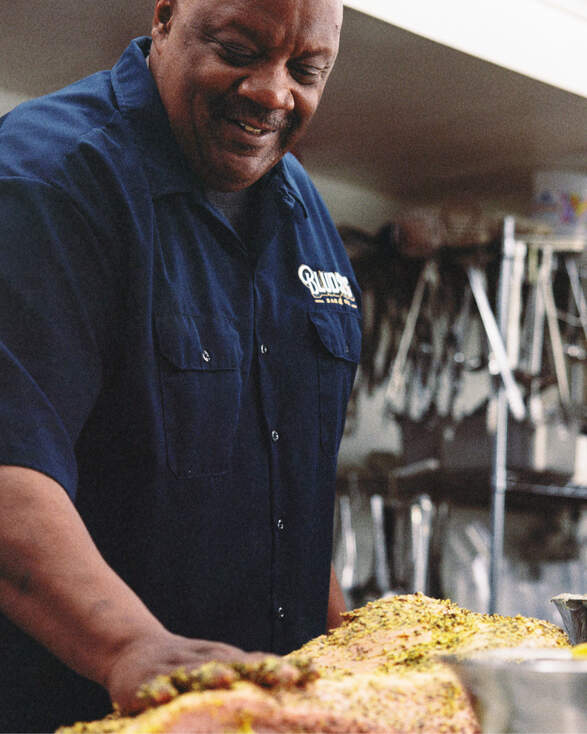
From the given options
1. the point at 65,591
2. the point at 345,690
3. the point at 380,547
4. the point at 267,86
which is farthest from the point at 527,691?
the point at 380,547

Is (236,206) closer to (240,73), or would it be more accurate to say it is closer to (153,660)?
(240,73)

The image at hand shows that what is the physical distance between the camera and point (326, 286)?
1468mm

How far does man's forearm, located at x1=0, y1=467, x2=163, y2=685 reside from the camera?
0.80 metres

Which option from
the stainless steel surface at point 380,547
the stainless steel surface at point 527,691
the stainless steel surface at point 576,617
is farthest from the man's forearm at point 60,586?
the stainless steel surface at point 380,547

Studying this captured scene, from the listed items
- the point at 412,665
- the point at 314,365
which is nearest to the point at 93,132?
the point at 314,365

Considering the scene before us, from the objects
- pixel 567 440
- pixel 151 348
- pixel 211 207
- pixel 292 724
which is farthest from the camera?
pixel 567 440

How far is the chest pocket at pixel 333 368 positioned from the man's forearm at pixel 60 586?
619 mm

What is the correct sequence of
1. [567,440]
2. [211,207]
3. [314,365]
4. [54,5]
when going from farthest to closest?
1. [567,440]
2. [54,5]
3. [314,365]
4. [211,207]

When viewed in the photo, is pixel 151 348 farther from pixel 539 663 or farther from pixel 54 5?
pixel 54 5

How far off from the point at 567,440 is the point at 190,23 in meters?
2.61

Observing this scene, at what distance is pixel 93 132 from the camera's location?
113cm

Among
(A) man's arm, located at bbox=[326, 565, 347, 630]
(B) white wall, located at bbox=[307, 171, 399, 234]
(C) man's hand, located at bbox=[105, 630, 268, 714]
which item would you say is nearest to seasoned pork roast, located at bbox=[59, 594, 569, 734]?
(C) man's hand, located at bbox=[105, 630, 268, 714]

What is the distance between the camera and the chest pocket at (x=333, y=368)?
143 centimetres

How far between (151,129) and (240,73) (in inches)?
6.1
